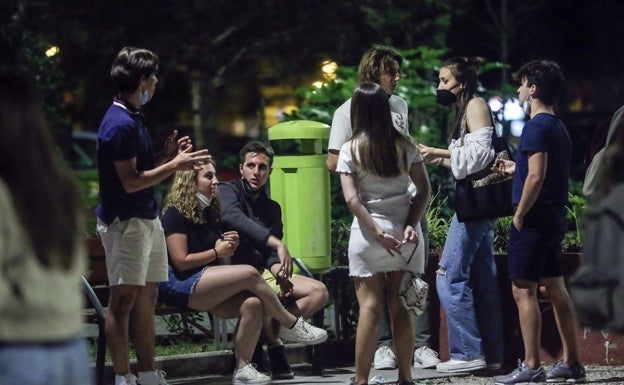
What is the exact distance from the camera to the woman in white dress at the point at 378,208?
772 centimetres

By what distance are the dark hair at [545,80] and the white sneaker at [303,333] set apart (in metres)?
1.95

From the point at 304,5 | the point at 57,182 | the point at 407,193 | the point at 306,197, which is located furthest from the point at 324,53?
the point at 57,182

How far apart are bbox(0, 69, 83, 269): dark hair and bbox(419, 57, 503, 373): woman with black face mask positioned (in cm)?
501

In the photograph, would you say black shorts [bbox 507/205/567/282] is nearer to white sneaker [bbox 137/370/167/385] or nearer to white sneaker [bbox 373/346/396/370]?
white sneaker [bbox 373/346/396/370]

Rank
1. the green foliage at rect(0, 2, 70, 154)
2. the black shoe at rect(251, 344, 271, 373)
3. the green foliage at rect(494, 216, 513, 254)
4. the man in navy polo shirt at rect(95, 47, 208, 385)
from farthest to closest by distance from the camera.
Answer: the green foliage at rect(0, 2, 70, 154) → the green foliage at rect(494, 216, 513, 254) → the black shoe at rect(251, 344, 271, 373) → the man in navy polo shirt at rect(95, 47, 208, 385)

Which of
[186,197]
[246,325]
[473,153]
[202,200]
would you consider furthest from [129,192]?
[473,153]

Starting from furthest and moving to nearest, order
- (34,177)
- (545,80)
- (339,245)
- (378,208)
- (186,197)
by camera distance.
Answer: (339,245) → (186,197) → (545,80) → (378,208) → (34,177)

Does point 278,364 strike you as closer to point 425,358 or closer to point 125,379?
point 425,358

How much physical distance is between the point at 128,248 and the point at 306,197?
2061mm

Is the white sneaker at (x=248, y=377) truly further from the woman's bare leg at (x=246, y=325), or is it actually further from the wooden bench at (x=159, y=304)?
the wooden bench at (x=159, y=304)

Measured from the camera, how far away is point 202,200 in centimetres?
868

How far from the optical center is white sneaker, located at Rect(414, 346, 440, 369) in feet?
30.4

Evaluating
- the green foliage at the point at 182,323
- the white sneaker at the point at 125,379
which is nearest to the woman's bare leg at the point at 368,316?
the white sneaker at the point at 125,379

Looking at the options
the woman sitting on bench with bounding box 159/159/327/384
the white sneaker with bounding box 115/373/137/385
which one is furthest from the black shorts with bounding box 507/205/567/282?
the white sneaker with bounding box 115/373/137/385
